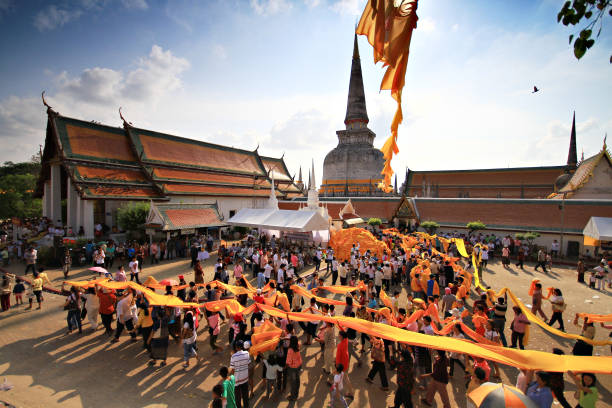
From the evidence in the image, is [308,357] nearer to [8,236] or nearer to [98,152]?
[98,152]

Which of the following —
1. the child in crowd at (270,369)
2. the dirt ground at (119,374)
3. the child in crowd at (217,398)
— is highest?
the child in crowd at (217,398)

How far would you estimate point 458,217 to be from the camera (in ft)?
87.3

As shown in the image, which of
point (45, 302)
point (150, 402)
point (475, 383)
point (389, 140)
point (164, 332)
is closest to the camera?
point (389, 140)

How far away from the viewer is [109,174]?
72.7ft

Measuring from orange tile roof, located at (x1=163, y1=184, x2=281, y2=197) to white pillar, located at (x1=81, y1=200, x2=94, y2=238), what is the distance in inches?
233

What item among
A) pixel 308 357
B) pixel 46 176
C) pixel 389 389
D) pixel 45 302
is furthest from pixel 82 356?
pixel 46 176

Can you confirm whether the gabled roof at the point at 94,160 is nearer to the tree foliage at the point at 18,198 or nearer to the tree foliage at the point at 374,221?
the tree foliage at the point at 18,198

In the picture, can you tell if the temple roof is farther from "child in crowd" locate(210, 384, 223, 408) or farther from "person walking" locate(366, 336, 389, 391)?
"person walking" locate(366, 336, 389, 391)

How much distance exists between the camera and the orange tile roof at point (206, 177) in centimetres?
2625

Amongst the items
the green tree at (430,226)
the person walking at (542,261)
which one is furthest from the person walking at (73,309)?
the green tree at (430,226)


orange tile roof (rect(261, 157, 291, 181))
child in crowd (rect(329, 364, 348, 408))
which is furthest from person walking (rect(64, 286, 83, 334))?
orange tile roof (rect(261, 157, 291, 181))

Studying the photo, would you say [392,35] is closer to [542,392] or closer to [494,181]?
[542,392]

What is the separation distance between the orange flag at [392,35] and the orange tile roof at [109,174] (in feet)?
78.0

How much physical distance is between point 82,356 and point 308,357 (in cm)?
589
